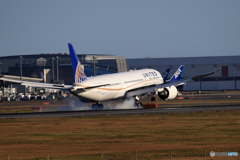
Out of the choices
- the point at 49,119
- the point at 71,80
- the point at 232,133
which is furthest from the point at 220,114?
the point at 71,80

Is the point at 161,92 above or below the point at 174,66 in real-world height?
below

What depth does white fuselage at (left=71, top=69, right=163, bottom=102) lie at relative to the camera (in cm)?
5516

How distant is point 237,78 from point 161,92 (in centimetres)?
9767

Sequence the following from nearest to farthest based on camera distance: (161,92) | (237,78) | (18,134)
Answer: (18,134), (161,92), (237,78)

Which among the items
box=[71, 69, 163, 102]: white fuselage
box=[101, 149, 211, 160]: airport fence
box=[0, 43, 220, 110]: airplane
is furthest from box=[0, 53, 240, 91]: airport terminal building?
box=[101, 149, 211, 160]: airport fence

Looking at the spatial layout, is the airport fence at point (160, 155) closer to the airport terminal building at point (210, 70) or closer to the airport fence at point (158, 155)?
the airport fence at point (158, 155)

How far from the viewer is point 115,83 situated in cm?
6047

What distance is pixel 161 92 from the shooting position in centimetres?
6581

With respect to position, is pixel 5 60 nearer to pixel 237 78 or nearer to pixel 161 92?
pixel 237 78

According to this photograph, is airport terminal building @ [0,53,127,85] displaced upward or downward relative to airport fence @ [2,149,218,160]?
upward

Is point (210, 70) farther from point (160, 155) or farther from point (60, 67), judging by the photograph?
point (160, 155)

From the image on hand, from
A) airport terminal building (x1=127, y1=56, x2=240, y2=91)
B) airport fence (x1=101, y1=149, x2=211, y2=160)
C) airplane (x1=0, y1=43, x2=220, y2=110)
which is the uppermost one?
airport terminal building (x1=127, y1=56, x2=240, y2=91)

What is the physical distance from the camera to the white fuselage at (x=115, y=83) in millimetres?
55156

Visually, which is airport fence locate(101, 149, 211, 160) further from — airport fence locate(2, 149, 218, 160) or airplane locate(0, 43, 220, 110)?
airplane locate(0, 43, 220, 110)
